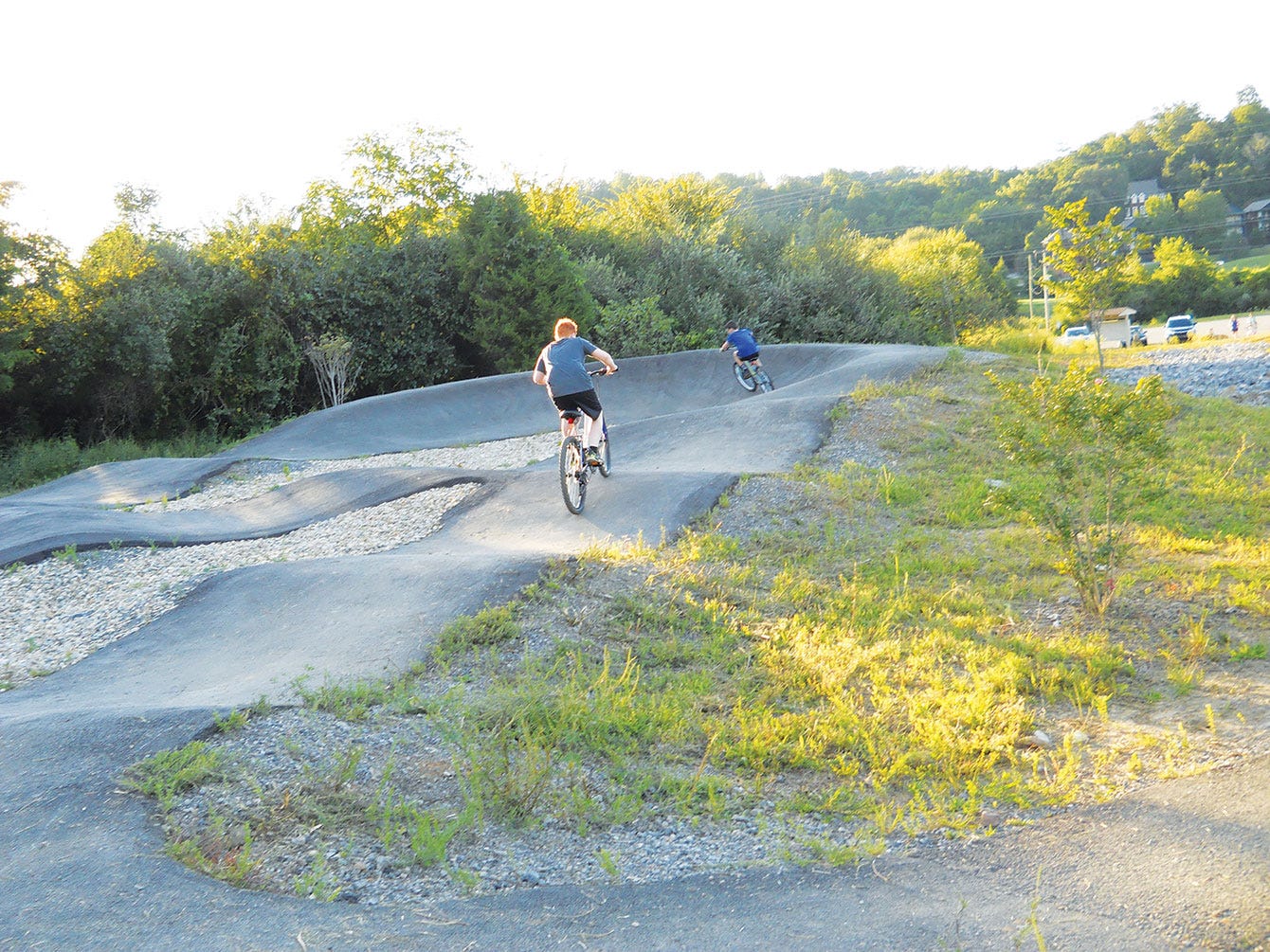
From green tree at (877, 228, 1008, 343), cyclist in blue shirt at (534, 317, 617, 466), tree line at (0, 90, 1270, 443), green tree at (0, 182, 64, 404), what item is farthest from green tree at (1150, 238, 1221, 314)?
cyclist in blue shirt at (534, 317, 617, 466)

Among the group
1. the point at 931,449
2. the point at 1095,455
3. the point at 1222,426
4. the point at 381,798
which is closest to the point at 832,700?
the point at 381,798

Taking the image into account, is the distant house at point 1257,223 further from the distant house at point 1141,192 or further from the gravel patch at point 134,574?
the gravel patch at point 134,574

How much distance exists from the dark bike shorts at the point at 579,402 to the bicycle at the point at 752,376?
8900 mm

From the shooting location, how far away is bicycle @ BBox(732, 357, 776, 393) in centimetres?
1784

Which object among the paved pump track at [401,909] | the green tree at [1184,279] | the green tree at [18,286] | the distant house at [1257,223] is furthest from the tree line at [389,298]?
the distant house at [1257,223]

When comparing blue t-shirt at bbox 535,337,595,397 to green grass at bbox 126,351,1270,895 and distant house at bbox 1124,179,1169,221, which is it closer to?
green grass at bbox 126,351,1270,895

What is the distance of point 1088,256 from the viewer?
18219mm

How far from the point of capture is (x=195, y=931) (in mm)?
3000

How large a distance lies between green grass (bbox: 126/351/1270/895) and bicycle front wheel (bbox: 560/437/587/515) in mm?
1443

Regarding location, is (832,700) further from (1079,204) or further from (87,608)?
(1079,204)

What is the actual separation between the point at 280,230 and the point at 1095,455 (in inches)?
804

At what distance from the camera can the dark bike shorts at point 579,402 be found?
9.04 meters

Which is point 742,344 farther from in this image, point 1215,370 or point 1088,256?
point 1215,370

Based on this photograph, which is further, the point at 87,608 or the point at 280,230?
the point at 280,230
